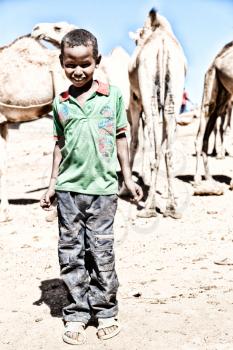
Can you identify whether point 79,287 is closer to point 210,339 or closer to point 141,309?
point 141,309

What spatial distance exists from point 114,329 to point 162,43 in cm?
496

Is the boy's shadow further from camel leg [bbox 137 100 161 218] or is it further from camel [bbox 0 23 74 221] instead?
camel [bbox 0 23 74 221]

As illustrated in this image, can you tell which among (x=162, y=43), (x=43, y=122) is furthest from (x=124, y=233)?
(x=43, y=122)

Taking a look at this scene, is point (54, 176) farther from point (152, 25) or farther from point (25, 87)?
point (152, 25)

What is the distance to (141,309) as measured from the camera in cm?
401

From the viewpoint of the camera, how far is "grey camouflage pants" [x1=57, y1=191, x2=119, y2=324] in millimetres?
3559

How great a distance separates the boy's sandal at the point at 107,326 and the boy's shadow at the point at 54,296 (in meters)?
0.50

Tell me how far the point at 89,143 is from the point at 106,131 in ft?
0.46

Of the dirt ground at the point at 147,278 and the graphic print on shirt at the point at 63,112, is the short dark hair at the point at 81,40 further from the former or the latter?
the dirt ground at the point at 147,278

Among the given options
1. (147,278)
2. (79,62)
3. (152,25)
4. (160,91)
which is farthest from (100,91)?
(152,25)

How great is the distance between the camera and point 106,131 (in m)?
3.56

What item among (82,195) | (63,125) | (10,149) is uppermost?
(63,125)

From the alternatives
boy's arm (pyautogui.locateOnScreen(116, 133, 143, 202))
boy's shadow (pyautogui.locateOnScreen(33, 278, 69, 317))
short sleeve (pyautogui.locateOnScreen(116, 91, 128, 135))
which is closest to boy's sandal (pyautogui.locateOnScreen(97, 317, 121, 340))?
boy's shadow (pyautogui.locateOnScreen(33, 278, 69, 317))

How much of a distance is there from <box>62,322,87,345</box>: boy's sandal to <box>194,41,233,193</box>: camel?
600cm
